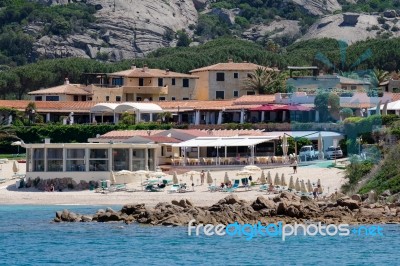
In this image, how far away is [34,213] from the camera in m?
55.0

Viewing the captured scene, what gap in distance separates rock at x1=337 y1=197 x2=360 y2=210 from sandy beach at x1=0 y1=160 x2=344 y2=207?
8.06m

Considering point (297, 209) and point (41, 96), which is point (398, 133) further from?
point (41, 96)

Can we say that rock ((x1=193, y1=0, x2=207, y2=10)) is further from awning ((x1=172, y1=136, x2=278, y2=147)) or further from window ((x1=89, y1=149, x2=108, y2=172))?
window ((x1=89, y1=149, x2=108, y2=172))

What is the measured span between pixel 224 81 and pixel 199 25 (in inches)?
2590

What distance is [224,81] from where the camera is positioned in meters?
94.9

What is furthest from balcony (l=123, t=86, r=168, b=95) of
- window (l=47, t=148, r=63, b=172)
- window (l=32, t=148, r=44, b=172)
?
window (l=47, t=148, r=63, b=172)

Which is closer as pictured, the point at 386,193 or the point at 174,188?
the point at 386,193

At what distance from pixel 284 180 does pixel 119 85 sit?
38733mm

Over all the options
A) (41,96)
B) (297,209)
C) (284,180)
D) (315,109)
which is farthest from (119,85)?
(297,209)

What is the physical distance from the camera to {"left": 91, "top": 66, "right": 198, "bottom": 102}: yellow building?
308 feet

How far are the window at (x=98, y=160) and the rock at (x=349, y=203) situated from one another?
1812 cm

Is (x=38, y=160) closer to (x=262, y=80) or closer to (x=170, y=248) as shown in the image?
(x=170, y=248)

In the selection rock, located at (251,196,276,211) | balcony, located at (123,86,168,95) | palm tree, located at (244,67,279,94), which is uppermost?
palm tree, located at (244,67,279,94)

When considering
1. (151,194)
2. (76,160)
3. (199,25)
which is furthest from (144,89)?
(199,25)
